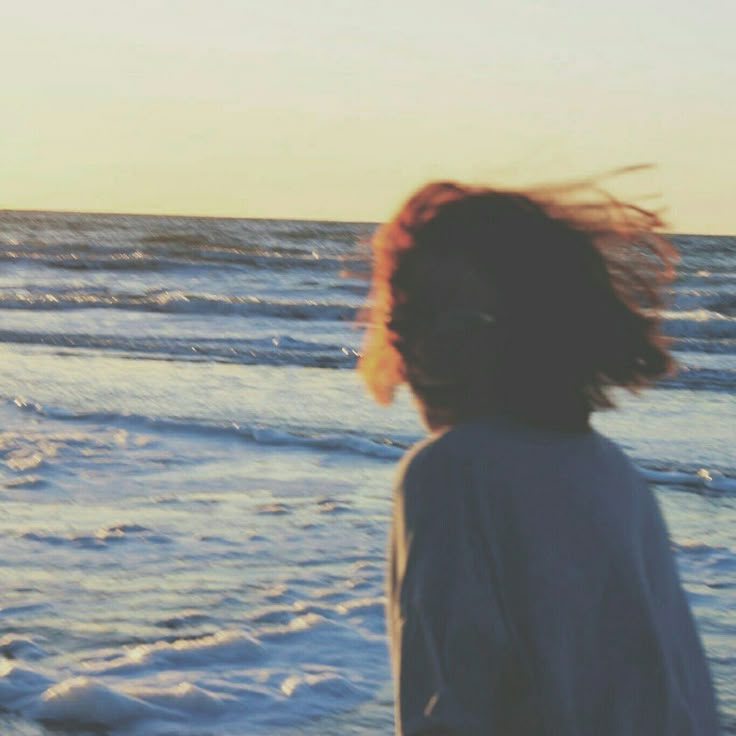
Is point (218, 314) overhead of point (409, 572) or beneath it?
beneath

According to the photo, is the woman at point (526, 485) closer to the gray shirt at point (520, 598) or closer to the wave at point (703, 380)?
the gray shirt at point (520, 598)

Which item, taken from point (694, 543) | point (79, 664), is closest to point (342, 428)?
point (694, 543)

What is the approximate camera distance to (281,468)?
8.36m

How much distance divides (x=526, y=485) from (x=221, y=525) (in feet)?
17.1

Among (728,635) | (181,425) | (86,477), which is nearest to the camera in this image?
(728,635)

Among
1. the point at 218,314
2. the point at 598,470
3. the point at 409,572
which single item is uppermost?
the point at 598,470

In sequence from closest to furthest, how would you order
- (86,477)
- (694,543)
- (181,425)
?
(694,543), (86,477), (181,425)

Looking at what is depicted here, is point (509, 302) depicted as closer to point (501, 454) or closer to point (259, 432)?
point (501, 454)

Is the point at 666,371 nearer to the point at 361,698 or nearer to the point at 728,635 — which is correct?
the point at 361,698

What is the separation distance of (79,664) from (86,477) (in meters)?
3.26

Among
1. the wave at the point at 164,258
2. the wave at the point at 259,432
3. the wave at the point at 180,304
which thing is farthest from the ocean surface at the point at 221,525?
the wave at the point at 164,258

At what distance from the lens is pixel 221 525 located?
263 inches

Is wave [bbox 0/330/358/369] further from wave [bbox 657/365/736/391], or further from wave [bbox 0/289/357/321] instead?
wave [bbox 0/289/357/321]

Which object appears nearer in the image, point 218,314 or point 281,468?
point 281,468
